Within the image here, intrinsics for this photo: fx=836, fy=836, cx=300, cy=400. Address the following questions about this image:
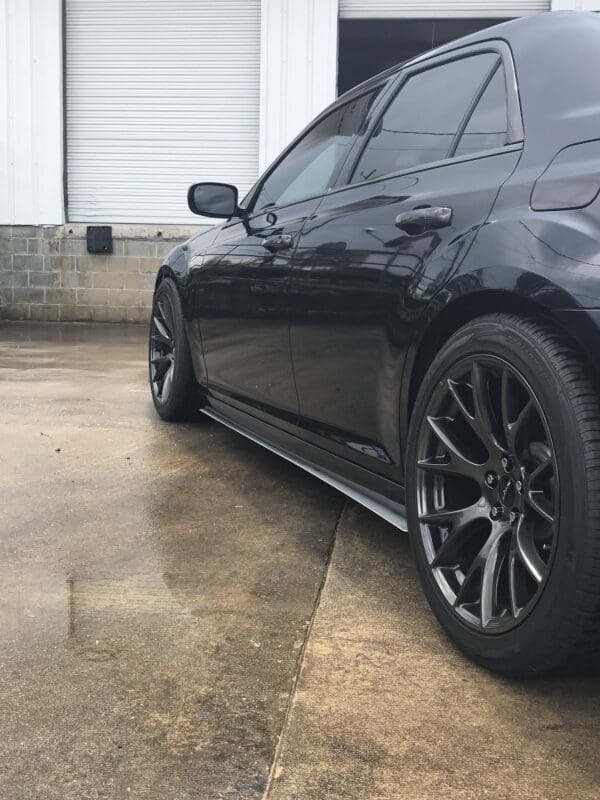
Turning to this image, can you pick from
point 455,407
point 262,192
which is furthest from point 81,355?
point 455,407

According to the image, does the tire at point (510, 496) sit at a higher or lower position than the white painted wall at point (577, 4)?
lower

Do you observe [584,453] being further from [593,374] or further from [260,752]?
[260,752]

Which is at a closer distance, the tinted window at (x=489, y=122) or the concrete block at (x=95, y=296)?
the tinted window at (x=489, y=122)

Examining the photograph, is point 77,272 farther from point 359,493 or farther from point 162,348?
point 359,493

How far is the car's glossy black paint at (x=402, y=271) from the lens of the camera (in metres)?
1.83

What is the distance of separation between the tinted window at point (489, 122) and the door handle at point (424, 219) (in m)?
0.21

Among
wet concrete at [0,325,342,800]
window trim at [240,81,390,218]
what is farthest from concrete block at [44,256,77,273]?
window trim at [240,81,390,218]

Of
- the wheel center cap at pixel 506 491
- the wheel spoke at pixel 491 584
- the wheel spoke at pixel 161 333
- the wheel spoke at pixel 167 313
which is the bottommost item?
the wheel spoke at pixel 491 584

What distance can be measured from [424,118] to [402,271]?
63 centimetres

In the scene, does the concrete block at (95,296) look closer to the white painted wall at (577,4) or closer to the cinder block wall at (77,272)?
the cinder block wall at (77,272)

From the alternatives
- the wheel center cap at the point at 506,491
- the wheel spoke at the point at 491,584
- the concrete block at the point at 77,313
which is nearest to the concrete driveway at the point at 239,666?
the wheel spoke at the point at 491,584

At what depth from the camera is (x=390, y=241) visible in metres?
2.37

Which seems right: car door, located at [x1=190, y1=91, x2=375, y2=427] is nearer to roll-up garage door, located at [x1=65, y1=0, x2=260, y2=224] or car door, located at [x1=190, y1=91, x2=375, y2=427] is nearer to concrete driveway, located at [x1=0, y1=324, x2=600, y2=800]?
concrete driveway, located at [x1=0, y1=324, x2=600, y2=800]

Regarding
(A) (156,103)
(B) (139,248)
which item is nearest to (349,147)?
(B) (139,248)
